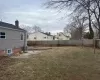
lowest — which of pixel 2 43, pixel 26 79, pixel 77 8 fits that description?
pixel 26 79

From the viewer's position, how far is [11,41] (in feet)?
69.7

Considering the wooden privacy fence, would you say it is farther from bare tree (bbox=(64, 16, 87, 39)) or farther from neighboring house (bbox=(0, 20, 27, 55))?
neighboring house (bbox=(0, 20, 27, 55))

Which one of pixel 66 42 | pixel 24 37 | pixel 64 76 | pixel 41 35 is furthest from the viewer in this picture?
pixel 41 35

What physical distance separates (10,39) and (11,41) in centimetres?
46

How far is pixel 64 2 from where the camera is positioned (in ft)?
27.0

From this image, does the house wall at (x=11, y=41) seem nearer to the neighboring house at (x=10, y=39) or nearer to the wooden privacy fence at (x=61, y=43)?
the neighboring house at (x=10, y=39)

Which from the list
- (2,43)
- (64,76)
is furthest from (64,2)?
(2,43)

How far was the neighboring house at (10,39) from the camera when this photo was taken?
19.1 m

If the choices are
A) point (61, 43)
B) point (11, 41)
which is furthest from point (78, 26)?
point (11, 41)

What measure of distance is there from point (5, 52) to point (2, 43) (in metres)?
1.34

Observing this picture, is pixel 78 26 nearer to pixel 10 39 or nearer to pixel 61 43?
pixel 61 43

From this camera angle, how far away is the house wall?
19.2m

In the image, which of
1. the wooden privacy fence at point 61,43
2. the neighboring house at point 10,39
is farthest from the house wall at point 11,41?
the wooden privacy fence at point 61,43

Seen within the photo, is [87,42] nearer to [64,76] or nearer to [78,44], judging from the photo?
[78,44]
